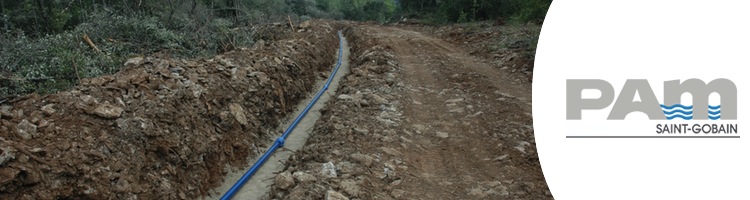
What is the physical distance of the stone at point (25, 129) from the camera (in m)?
5.08

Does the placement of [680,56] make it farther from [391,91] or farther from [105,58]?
[105,58]

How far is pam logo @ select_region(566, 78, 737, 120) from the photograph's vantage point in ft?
10.9

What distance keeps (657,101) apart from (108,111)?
6.02 m

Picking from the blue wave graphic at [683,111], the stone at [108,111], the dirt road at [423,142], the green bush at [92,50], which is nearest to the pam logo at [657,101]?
the blue wave graphic at [683,111]

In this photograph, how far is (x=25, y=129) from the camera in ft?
17.0

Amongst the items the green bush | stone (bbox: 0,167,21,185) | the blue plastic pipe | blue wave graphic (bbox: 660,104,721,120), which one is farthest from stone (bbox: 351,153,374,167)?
the green bush

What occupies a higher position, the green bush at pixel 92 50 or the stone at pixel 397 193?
the green bush at pixel 92 50

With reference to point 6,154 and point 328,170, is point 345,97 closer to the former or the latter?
point 328,170

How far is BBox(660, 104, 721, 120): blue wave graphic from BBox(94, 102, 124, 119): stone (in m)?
5.98

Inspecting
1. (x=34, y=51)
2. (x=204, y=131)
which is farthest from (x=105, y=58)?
(x=204, y=131)

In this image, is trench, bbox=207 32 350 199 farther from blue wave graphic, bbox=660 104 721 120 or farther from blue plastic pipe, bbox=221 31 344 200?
blue wave graphic, bbox=660 104 721 120

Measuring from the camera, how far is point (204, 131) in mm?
7316

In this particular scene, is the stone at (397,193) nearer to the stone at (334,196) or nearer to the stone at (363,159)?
the stone at (334,196)

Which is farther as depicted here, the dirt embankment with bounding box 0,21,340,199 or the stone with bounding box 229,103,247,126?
the stone with bounding box 229,103,247,126
